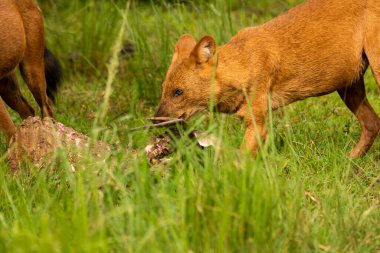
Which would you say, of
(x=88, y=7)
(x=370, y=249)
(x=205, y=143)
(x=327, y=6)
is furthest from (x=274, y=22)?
(x=88, y=7)

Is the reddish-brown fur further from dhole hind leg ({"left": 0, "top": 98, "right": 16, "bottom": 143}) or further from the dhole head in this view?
the dhole head

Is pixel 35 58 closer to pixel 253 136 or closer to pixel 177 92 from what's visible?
pixel 177 92

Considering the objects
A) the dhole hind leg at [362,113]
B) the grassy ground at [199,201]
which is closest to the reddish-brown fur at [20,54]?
the grassy ground at [199,201]

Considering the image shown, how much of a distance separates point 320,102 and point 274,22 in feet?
5.11

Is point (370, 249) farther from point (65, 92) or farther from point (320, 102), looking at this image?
point (65, 92)

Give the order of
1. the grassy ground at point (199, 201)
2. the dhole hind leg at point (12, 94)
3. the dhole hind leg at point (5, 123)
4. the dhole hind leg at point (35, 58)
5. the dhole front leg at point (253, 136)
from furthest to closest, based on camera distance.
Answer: the dhole hind leg at point (12, 94) < the dhole hind leg at point (35, 58) < the dhole hind leg at point (5, 123) < the dhole front leg at point (253, 136) < the grassy ground at point (199, 201)

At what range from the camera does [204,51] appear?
5.21 m

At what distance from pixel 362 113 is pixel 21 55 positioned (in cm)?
268

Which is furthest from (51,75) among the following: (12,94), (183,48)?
(183,48)

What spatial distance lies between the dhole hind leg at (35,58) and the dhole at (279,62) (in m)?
1.29

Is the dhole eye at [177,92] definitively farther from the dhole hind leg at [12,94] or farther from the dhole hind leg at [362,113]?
the dhole hind leg at [12,94]

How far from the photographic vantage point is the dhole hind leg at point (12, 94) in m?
6.44

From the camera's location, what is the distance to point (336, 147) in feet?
18.2

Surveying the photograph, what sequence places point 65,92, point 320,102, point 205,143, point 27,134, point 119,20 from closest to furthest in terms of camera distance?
point 205,143 → point 27,134 → point 320,102 → point 65,92 → point 119,20
